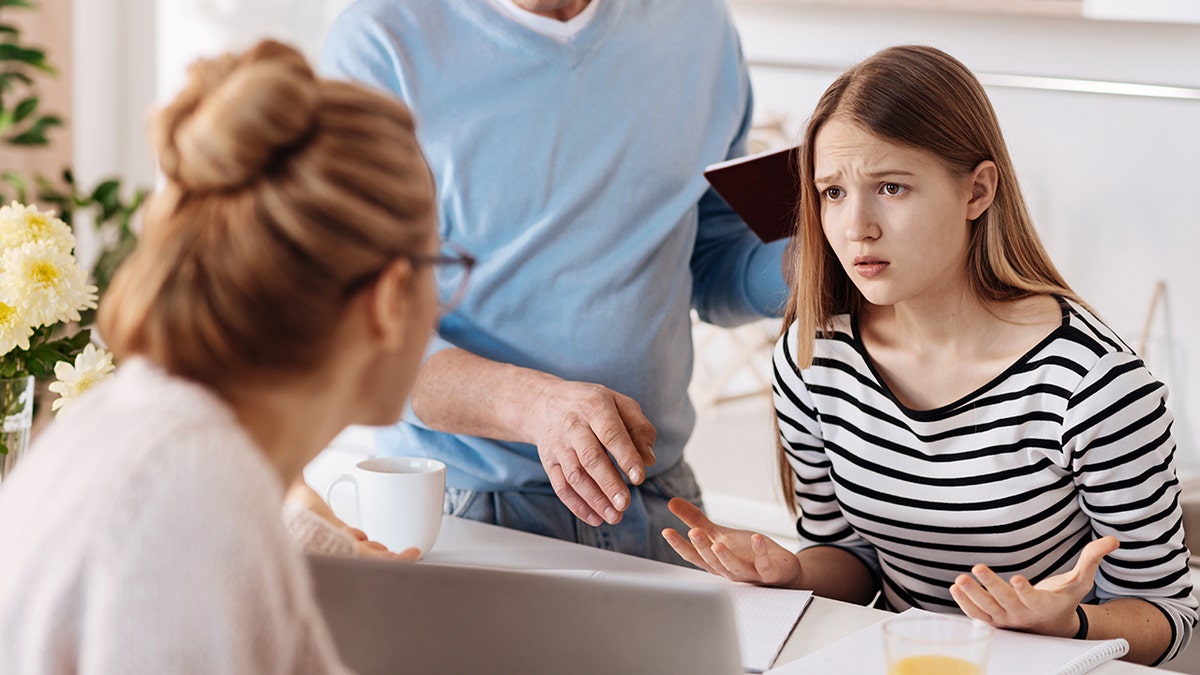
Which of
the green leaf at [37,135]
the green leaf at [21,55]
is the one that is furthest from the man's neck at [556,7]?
the green leaf at [37,135]

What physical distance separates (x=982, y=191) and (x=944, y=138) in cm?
8

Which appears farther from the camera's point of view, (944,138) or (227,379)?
(944,138)

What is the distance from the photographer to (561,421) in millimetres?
1242

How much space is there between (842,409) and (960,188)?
0.27 meters

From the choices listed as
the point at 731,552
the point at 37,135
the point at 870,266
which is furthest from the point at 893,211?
the point at 37,135

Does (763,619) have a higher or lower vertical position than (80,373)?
lower

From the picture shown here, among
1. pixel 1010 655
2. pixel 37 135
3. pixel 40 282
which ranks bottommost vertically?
pixel 37 135

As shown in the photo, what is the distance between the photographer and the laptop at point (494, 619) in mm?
810

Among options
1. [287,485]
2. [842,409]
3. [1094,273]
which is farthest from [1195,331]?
[287,485]

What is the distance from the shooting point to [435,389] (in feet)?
4.51

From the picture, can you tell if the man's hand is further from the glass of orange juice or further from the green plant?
the green plant

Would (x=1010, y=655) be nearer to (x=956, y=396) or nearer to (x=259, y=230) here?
(x=956, y=396)

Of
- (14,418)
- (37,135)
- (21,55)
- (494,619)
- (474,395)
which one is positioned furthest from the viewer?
(37,135)

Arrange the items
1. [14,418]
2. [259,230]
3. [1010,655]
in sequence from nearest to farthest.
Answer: [259,230] → [1010,655] → [14,418]
